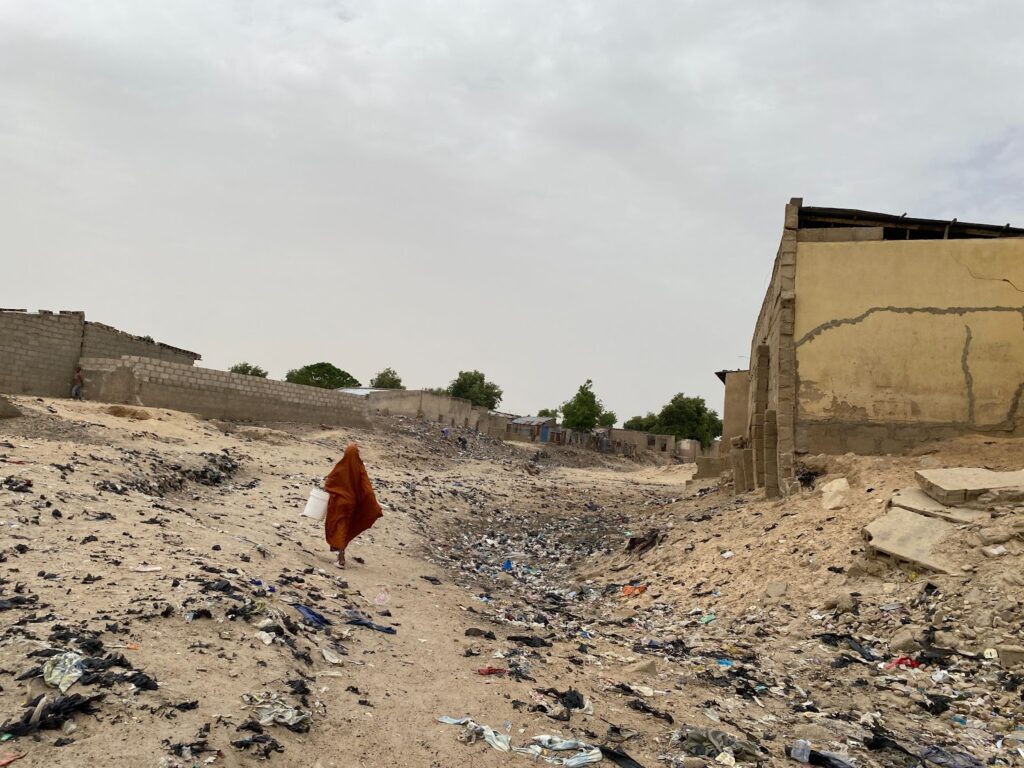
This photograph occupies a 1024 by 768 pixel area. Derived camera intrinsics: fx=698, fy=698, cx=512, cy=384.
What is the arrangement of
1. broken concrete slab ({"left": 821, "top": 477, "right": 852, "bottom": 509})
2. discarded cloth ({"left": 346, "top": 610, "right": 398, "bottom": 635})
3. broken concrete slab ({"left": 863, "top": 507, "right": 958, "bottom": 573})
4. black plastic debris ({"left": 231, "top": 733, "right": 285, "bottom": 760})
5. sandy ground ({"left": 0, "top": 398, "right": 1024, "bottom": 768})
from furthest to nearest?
1. broken concrete slab ({"left": 821, "top": 477, "right": 852, "bottom": 509})
2. broken concrete slab ({"left": 863, "top": 507, "right": 958, "bottom": 573})
3. discarded cloth ({"left": 346, "top": 610, "right": 398, "bottom": 635})
4. sandy ground ({"left": 0, "top": 398, "right": 1024, "bottom": 768})
5. black plastic debris ({"left": 231, "top": 733, "right": 285, "bottom": 760})

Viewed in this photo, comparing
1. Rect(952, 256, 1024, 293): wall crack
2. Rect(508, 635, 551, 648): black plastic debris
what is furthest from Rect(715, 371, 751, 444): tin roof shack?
Rect(508, 635, 551, 648): black plastic debris

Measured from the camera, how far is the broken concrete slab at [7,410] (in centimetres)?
1096

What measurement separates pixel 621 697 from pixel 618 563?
4.94 m

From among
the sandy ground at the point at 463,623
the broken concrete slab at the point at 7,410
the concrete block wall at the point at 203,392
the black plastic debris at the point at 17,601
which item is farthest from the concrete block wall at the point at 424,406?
the black plastic debris at the point at 17,601

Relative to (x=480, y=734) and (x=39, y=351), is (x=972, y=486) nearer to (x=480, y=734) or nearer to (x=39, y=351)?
(x=480, y=734)

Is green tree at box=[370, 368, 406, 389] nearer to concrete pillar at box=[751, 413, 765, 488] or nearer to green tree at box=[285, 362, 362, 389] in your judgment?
green tree at box=[285, 362, 362, 389]

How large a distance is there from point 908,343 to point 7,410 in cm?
1325

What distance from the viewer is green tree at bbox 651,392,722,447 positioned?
50.2m

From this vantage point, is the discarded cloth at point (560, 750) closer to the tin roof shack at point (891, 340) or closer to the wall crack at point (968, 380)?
the tin roof shack at point (891, 340)

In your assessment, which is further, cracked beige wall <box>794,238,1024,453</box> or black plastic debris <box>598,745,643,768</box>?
cracked beige wall <box>794,238,1024,453</box>

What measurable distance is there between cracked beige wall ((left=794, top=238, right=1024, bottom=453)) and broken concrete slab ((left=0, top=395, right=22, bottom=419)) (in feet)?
38.9

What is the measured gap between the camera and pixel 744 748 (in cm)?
352

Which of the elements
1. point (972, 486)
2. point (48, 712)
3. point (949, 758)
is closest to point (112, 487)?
point (48, 712)

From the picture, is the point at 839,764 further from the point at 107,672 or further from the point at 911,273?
the point at 911,273
